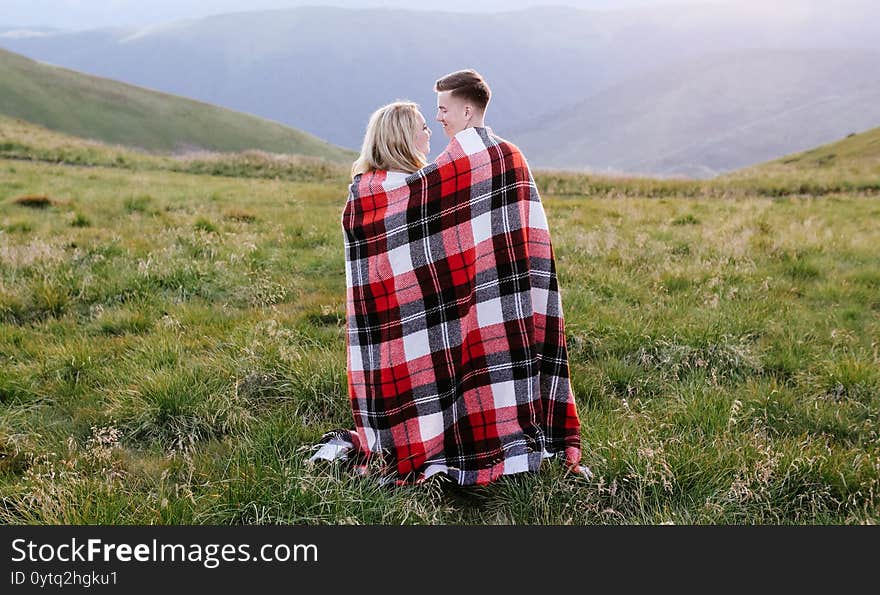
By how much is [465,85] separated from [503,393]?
2.12 m

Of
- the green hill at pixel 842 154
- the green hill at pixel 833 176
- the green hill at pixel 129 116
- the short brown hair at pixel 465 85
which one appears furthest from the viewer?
the green hill at pixel 129 116

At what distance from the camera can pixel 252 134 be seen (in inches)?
3433

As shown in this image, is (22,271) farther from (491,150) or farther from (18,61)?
(18,61)

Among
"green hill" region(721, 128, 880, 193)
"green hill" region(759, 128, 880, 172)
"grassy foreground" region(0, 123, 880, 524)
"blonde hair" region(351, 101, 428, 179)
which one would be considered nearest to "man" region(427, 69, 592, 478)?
"blonde hair" region(351, 101, 428, 179)

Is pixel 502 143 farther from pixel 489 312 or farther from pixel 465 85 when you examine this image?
pixel 489 312

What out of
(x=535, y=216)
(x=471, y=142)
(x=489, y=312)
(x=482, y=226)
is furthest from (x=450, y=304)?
(x=471, y=142)

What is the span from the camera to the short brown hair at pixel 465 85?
395cm

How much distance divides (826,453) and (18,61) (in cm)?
10174

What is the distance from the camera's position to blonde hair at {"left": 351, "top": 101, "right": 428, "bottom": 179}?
407cm

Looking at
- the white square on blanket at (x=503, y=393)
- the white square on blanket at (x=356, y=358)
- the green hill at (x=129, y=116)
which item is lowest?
the white square on blanket at (x=503, y=393)

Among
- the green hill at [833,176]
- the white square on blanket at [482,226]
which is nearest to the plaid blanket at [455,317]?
the white square on blanket at [482,226]

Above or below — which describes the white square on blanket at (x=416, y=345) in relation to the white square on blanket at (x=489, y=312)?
below

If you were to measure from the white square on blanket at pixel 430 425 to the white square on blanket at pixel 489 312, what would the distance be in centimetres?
74

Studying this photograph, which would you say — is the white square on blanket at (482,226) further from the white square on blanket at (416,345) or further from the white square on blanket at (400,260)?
the white square on blanket at (416,345)
